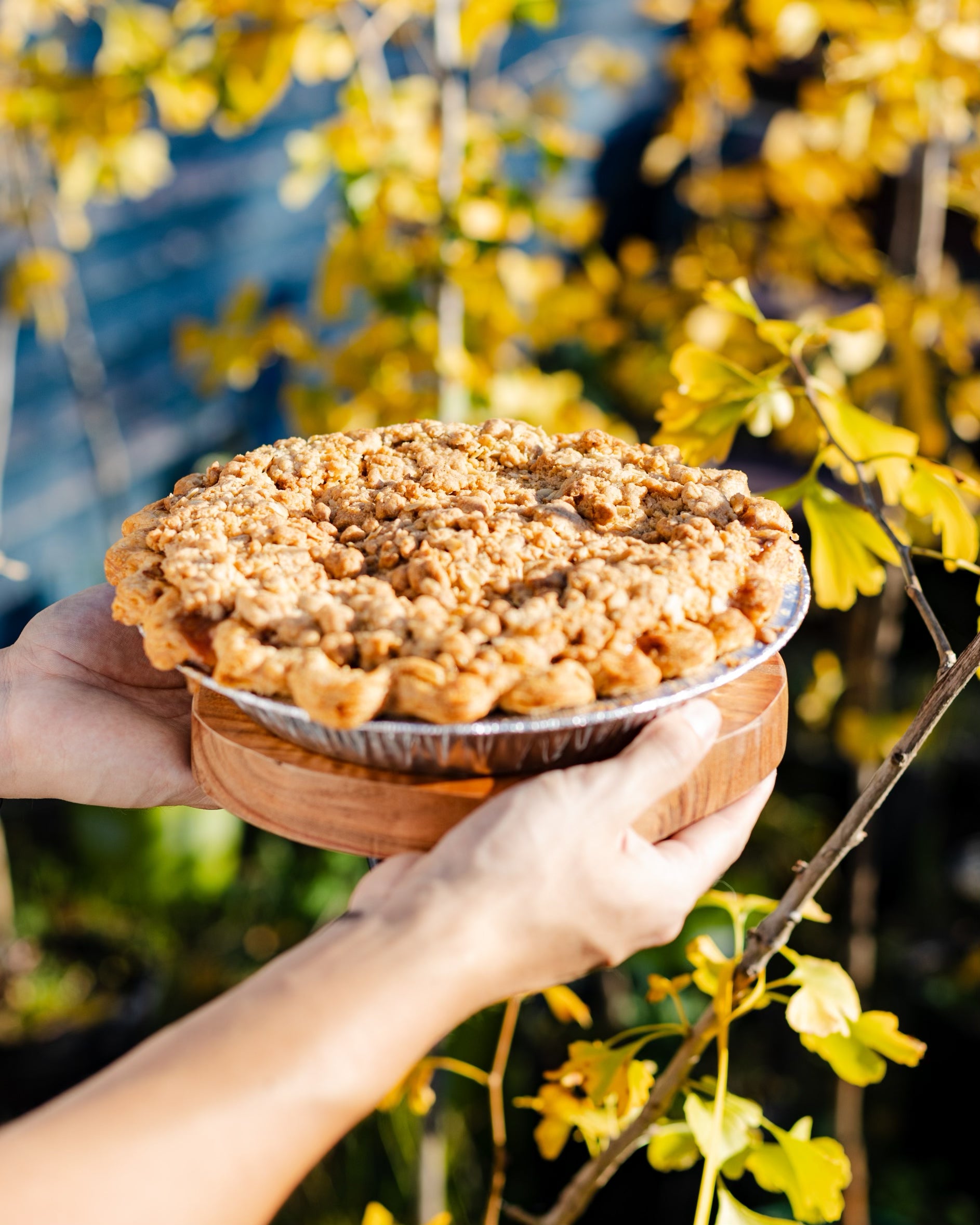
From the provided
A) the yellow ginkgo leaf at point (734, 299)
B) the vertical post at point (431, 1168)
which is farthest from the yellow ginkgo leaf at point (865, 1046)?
the vertical post at point (431, 1168)

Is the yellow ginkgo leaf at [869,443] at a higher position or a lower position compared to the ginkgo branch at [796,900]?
higher

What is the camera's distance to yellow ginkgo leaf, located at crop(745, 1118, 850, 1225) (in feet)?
2.76

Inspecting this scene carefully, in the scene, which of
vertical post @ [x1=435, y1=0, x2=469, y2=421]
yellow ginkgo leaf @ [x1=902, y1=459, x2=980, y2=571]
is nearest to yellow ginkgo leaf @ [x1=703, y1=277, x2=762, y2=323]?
yellow ginkgo leaf @ [x1=902, y1=459, x2=980, y2=571]

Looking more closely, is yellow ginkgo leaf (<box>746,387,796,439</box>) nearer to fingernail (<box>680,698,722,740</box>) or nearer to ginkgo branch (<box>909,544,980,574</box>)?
ginkgo branch (<box>909,544,980,574</box>)

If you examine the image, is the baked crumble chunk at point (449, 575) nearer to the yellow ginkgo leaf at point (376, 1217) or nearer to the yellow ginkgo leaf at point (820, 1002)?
the yellow ginkgo leaf at point (820, 1002)

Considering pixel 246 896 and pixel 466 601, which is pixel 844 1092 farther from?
pixel 246 896

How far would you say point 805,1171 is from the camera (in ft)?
2.80

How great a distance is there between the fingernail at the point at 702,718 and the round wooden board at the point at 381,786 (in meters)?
0.03

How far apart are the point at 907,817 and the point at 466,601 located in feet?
7.42

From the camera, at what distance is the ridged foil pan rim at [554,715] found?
0.74m

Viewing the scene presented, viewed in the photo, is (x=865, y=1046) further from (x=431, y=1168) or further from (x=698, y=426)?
(x=431, y=1168)

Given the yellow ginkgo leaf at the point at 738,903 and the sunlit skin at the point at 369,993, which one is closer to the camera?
the sunlit skin at the point at 369,993

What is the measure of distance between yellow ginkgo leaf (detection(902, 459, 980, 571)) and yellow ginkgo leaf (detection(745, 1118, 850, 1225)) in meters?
0.52

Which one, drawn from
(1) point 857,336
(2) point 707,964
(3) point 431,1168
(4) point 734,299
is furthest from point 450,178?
(3) point 431,1168
